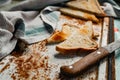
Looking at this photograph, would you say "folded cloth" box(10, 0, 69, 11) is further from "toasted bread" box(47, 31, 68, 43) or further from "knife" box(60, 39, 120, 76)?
"knife" box(60, 39, 120, 76)

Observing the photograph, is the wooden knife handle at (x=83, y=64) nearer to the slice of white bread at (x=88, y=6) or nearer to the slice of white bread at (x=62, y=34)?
the slice of white bread at (x=62, y=34)

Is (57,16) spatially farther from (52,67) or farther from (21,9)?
(52,67)

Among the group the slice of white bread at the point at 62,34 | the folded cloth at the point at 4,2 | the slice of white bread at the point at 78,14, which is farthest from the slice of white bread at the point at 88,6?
the folded cloth at the point at 4,2

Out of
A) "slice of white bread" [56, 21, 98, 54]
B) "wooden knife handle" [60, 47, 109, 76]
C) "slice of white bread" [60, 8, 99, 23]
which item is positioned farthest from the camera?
"slice of white bread" [60, 8, 99, 23]

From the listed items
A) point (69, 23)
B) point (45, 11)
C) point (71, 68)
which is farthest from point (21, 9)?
point (71, 68)

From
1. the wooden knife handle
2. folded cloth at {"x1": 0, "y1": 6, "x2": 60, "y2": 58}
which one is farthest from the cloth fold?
the wooden knife handle

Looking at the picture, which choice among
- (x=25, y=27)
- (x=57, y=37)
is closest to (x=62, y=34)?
(x=57, y=37)

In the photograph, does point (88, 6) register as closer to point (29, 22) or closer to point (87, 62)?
point (29, 22)
